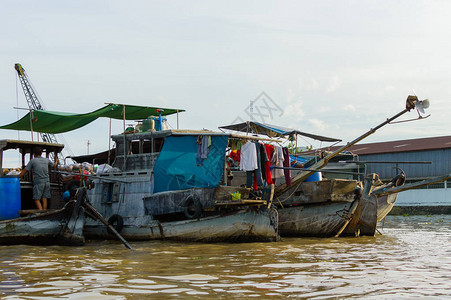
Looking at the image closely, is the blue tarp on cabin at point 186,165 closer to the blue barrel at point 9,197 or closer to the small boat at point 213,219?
the small boat at point 213,219

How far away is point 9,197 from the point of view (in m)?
11.5

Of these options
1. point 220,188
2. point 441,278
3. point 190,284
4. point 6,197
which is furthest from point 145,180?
point 441,278

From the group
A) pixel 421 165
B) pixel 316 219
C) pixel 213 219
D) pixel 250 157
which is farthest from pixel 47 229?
pixel 421 165

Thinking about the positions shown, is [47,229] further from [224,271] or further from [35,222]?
[224,271]

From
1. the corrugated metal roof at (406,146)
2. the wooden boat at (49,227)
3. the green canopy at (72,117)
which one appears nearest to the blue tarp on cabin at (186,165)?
the wooden boat at (49,227)

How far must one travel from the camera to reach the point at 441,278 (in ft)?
22.3

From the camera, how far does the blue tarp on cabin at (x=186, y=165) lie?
39.0 ft

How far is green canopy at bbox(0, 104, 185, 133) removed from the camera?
48.8 ft

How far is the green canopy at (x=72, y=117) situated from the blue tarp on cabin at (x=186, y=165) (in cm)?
273

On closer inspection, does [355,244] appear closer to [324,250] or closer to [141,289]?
[324,250]

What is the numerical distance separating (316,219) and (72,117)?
7.84 metres

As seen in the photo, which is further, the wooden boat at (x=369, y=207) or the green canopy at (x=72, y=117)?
the green canopy at (x=72, y=117)

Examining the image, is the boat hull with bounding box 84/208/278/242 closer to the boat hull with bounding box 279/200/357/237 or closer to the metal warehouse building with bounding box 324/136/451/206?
the boat hull with bounding box 279/200/357/237

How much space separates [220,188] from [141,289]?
5.70 meters
